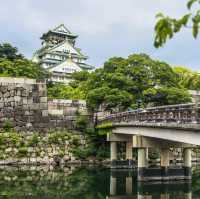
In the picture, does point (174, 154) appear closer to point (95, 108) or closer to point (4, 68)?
point (95, 108)

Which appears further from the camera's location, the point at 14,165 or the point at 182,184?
the point at 14,165

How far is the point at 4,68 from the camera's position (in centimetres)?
5050

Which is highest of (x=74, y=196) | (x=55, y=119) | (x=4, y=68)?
(x=4, y=68)

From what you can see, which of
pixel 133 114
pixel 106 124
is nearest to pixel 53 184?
pixel 133 114

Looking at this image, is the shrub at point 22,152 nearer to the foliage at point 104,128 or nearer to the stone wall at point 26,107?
the stone wall at point 26,107

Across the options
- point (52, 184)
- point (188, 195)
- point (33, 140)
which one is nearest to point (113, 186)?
point (52, 184)

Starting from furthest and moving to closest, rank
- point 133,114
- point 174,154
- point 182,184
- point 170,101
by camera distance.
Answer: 1. point 174,154
2. point 170,101
3. point 133,114
4. point 182,184

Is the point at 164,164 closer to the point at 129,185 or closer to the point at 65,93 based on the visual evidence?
the point at 129,185

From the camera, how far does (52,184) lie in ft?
82.5

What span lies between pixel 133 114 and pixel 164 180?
181 inches

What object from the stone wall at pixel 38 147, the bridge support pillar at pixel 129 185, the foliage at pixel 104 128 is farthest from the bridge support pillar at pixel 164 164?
the stone wall at pixel 38 147

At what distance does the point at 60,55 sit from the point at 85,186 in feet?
198

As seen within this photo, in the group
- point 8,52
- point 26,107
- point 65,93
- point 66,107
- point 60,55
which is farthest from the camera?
point 60,55

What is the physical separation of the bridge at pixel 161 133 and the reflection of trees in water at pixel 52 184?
3147 mm
